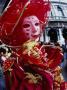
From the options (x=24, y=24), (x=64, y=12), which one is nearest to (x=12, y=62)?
(x=24, y=24)

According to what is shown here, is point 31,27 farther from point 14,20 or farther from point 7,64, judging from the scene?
point 7,64

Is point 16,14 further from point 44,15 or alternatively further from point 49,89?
point 49,89

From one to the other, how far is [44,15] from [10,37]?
435 millimetres

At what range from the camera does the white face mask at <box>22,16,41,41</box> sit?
4.78 metres

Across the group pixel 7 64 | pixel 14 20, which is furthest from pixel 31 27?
pixel 7 64

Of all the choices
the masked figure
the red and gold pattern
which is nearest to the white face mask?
the masked figure

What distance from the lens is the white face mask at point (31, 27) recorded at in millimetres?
4781

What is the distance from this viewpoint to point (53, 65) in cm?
499

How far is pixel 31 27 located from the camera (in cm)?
485

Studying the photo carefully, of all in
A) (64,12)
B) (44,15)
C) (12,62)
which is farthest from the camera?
(64,12)

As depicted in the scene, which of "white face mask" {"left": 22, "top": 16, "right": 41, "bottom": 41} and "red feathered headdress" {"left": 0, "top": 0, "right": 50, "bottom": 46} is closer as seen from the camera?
"red feathered headdress" {"left": 0, "top": 0, "right": 50, "bottom": 46}

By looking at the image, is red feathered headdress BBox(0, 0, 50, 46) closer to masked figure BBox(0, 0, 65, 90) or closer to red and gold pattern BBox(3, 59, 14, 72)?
masked figure BBox(0, 0, 65, 90)

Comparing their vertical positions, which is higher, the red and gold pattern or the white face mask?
the white face mask

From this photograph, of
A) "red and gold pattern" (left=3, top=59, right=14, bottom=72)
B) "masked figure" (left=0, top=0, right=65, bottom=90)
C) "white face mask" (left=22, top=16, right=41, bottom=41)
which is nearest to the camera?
"red and gold pattern" (left=3, top=59, right=14, bottom=72)
